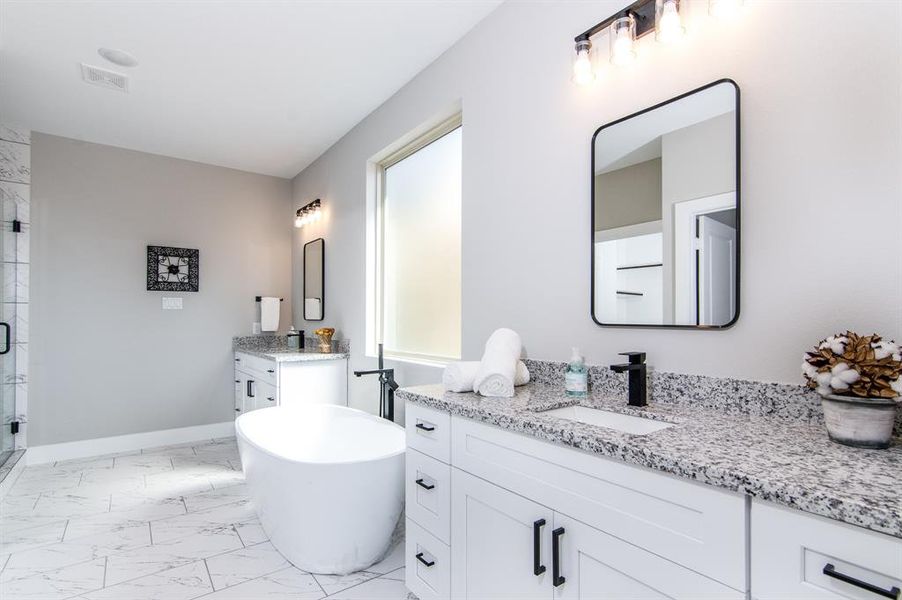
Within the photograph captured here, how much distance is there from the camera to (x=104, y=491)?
124 inches

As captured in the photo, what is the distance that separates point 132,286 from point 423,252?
2.82 meters

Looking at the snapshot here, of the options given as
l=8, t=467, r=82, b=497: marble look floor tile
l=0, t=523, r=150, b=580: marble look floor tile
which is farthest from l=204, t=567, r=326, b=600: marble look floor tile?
l=8, t=467, r=82, b=497: marble look floor tile

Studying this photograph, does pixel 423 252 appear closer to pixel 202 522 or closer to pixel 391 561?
pixel 391 561

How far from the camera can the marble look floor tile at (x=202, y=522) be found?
2.55 m

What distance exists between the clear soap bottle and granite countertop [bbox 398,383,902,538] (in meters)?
0.12

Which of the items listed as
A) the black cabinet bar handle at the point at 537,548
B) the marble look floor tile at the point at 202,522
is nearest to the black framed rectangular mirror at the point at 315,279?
the marble look floor tile at the point at 202,522

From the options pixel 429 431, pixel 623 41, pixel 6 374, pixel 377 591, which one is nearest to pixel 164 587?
pixel 377 591

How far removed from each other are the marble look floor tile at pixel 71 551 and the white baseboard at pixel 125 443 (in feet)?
5.84

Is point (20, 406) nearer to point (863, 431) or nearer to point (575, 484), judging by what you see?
point (575, 484)

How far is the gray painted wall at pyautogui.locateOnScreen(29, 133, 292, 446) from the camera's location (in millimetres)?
3818

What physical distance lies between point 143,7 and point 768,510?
302cm

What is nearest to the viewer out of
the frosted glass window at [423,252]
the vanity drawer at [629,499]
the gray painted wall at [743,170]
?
the vanity drawer at [629,499]

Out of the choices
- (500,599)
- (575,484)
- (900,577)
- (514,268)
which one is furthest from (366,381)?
(900,577)

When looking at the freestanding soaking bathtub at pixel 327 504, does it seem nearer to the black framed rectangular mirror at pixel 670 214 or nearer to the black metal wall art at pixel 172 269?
the black framed rectangular mirror at pixel 670 214
